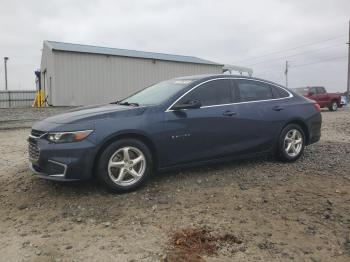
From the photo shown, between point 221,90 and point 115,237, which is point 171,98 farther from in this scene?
point 115,237

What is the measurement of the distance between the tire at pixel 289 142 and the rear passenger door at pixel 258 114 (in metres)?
0.15

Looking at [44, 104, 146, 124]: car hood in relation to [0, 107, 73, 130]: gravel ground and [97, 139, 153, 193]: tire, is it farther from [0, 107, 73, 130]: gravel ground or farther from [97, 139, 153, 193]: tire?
[0, 107, 73, 130]: gravel ground

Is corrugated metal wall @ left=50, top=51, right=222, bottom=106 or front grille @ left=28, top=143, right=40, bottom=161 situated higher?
corrugated metal wall @ left=50, top=51, right=222, bottom=106

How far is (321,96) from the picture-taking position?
26234 millimetres

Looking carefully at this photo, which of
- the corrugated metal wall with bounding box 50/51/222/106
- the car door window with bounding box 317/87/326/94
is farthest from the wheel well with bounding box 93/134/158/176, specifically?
the car door window with bounding box 317/87/326/94

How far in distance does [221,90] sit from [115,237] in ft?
9.93

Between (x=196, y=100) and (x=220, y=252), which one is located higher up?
(x=196, y=100)

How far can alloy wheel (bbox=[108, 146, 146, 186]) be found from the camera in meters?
5.11

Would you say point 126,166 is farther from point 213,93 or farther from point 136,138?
point 213,93

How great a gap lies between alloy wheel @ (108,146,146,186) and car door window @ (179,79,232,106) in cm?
106

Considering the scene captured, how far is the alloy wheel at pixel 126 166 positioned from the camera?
5111 millimetres

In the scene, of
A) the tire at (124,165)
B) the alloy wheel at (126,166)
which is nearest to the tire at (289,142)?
the tire at (124,165)

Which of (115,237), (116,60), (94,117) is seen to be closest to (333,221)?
(115,237)

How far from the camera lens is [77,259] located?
3648mm
